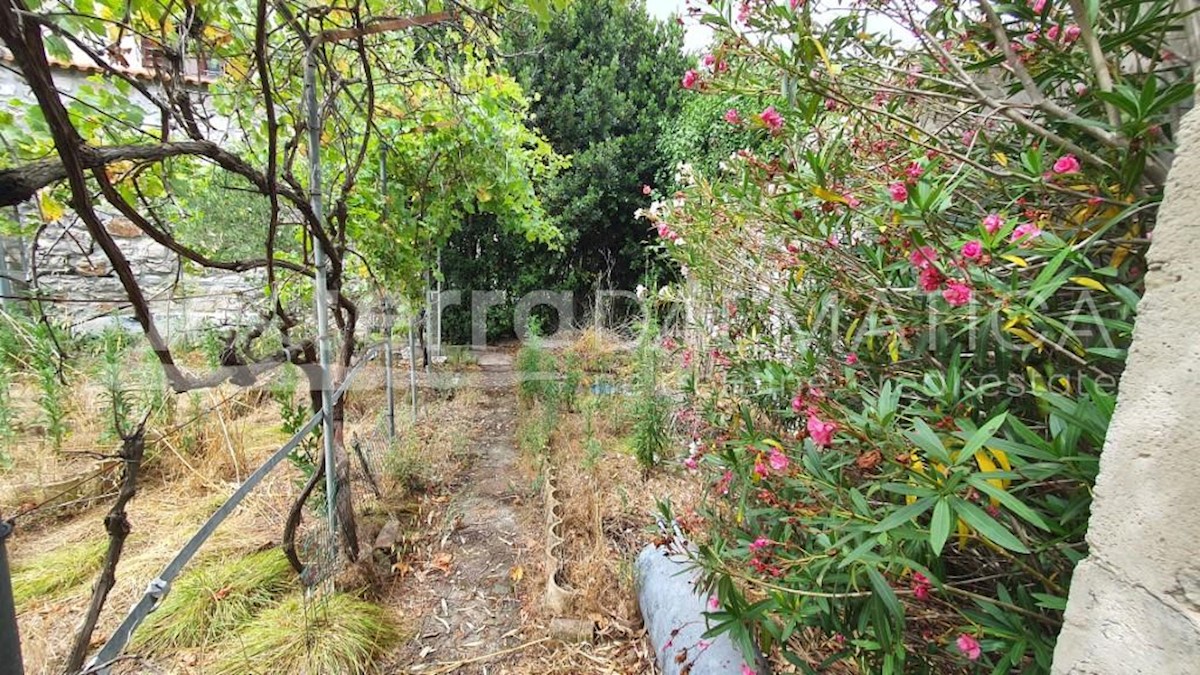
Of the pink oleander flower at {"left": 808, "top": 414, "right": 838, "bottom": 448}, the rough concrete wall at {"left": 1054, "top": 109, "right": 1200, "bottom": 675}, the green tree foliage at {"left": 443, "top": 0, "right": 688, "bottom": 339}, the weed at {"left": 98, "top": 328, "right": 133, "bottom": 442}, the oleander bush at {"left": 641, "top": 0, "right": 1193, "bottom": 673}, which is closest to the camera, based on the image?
the rough concrete wall at {"left": 1054, "top": 109, "right": 1200, "bottom": 675}

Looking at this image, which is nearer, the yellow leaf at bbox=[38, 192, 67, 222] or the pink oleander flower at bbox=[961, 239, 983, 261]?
the pink oleander flower at bbox=[961, 239, 983, 261]

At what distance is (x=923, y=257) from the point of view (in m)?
0.79

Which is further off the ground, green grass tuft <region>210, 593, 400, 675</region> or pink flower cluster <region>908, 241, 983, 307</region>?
pink flower cluster <region>908, 241, 983, 307</region>

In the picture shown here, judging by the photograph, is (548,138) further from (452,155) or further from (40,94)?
(40,94)

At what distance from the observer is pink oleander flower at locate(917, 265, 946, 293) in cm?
78

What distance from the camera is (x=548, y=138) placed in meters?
6.83

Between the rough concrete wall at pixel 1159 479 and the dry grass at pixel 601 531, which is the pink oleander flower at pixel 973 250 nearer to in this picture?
the rough concrete wall at pixel 1159 479

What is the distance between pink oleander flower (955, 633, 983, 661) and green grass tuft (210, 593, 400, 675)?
1615 millimetres

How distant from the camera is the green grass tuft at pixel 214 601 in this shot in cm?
168

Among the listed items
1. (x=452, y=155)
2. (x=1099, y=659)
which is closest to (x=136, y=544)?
(x=452, y=155)

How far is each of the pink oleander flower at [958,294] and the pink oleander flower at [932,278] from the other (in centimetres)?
3

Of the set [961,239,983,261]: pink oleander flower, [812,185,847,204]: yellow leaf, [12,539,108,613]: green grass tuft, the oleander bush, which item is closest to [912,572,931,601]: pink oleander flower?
the oleander bush

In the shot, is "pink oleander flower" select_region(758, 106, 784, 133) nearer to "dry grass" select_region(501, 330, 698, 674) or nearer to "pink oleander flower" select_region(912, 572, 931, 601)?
"pink oleander flower" select_region(912, 572, 931, 601)

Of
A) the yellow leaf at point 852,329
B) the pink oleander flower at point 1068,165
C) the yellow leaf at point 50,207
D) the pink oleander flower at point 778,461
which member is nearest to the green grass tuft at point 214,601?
the yellow leaf at point 50,207
